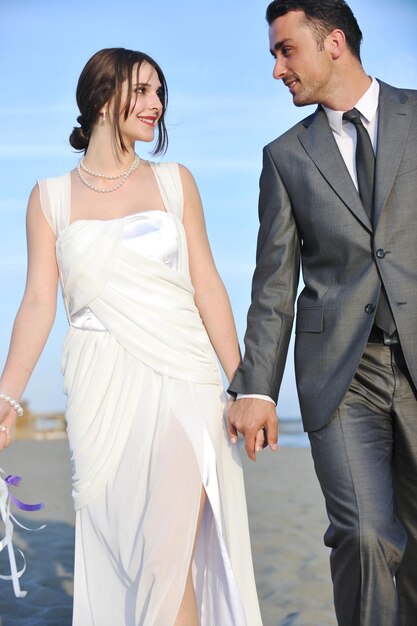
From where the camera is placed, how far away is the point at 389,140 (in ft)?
13.3

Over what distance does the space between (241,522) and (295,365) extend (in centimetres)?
65

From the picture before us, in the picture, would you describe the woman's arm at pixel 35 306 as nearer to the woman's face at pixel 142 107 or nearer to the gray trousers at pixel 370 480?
the woman's face at pixel 142 107

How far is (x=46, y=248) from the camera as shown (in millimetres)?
4418

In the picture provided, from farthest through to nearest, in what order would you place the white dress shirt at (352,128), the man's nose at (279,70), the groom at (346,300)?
the man's nose at (279,70)
the white dress shirt at (352,128)
the groom at (346,300)

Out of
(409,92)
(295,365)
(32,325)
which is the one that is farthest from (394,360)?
(32,325)

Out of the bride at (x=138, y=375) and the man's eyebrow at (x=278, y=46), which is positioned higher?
the man's eyebrow at (x=278, y=46)

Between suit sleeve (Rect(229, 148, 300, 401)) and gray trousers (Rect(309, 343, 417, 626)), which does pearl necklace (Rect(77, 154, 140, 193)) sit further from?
gray trousers (Rect(309, 343, 417, 626))

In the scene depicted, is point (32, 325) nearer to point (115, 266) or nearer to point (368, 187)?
point (115, 266)

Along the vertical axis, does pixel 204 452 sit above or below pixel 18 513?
above

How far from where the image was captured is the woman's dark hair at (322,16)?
430 cm

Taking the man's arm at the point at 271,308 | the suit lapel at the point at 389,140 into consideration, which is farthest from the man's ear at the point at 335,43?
the man's arm at the point at 271,308

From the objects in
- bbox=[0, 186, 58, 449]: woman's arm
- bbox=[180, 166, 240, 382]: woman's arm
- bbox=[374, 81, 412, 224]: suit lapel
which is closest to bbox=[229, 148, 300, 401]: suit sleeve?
bbox=[180, 166, 240, 382]: woman's arm

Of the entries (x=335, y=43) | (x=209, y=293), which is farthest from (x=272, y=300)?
(x=335, y=43)

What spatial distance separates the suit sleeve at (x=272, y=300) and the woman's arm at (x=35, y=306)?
0.78m
